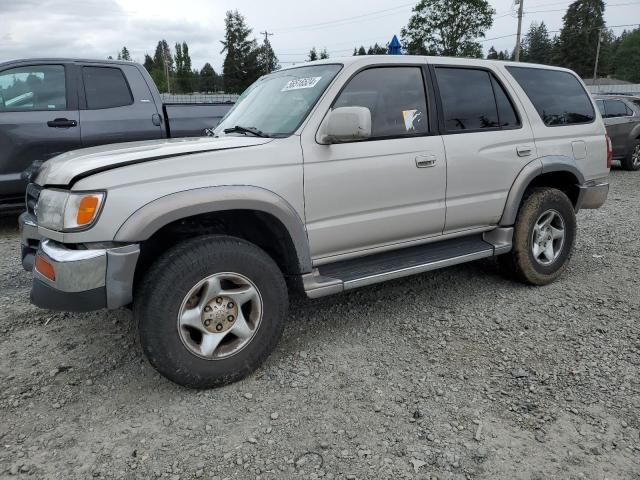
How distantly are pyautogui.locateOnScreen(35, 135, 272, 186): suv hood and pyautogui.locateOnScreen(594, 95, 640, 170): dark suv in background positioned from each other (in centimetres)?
1091

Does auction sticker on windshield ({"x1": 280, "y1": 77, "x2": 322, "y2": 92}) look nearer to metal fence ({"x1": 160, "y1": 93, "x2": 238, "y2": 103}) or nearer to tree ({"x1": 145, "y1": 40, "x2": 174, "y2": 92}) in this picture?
metal fence ({"x1": 160, "y1": 93, "x2": 238, "y2": 103})

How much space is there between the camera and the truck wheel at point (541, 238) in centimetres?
422

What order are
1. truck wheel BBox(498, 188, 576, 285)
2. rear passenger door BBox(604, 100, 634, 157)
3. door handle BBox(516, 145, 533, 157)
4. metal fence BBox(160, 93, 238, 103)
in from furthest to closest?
rear passenger door BBox(604, 100, 634, 157)
metal fence BBox(160, 93, 238, 103)
truck wheel BBox(498, 188, 576, 285)
door handle BBox(516, 145, 533, 157)

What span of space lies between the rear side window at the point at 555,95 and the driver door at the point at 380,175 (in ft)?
3.87

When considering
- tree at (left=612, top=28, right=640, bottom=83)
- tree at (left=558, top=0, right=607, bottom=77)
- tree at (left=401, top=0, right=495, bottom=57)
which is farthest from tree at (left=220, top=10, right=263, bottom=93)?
tree at (left=612, top=28, right=640, bottom=83)

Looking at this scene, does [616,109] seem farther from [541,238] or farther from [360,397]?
[360,397]

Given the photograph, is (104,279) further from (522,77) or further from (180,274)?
(522,77)

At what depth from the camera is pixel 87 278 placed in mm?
2504

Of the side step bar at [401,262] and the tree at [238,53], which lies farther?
the tree at [238,53]

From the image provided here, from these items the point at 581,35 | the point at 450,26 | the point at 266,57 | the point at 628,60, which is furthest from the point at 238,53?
the point at 628,60

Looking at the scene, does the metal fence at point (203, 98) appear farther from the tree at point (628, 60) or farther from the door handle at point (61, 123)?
the tree at point (628, 60)

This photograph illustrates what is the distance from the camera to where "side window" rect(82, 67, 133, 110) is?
242 inches

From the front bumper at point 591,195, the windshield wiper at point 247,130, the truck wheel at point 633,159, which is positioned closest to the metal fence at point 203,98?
the windshield wiper at point 247,130

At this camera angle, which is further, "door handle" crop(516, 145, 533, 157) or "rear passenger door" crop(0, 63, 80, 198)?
"rear passenger door" crop(0, 63, 80, 198)
